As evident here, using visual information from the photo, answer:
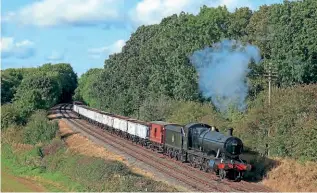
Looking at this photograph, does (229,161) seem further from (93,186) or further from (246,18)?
(246,18)

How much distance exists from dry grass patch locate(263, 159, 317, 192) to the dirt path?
1442 centimetres

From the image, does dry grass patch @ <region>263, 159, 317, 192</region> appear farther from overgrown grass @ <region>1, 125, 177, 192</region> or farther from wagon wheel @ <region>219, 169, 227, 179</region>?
overgrown grass @ <region>1, 125, 177, 192</region>

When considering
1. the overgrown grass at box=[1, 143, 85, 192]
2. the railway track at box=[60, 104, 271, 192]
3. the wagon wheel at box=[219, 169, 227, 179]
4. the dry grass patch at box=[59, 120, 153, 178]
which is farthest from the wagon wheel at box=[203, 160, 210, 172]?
the overgrown grass at box=[1, 143, 85, 192]

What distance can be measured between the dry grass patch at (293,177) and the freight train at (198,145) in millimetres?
1651

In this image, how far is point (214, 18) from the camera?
6184 cm

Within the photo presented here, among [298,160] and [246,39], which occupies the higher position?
[246,39]

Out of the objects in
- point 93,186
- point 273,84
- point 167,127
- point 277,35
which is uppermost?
point 277,35

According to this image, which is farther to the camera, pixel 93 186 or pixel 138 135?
pixel 138 135

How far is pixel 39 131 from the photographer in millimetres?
54562

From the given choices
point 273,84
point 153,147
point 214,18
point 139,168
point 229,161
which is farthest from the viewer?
point 214,18

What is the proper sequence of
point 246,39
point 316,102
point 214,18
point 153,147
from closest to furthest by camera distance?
1. point 316,102
2. point 153,147
3. point 246,39
4. point 214,18

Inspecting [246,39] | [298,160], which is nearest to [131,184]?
[298,160]

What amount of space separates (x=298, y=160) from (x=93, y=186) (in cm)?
1203

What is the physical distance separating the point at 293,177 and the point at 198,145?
7.65m
